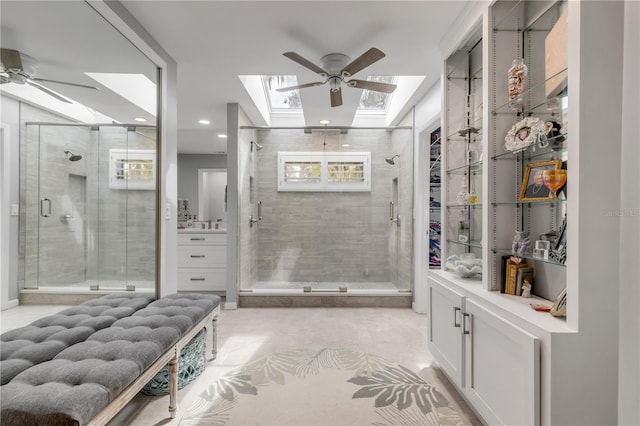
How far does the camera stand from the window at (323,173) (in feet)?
14.4

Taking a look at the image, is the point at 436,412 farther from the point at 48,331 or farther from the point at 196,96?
the point at 196,96

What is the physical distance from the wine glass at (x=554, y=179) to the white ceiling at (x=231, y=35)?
1.32 metres

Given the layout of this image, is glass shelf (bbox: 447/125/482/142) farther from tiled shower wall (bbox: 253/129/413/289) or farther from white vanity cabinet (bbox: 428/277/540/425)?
tiled shower wall (bbox: 253/129/413/289)

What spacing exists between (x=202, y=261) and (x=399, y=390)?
3269mm

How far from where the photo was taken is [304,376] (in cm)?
225

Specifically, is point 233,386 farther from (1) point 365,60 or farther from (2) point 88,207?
(1) point 365,60

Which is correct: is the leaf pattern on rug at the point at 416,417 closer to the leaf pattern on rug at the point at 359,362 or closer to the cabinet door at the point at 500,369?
the cabinet door at the point at 500,369

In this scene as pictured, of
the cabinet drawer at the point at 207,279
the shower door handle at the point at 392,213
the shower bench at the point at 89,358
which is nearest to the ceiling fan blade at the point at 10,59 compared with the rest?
the shower bench at the point at 89,358

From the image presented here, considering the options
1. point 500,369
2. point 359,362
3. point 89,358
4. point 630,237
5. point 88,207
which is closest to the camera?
point 630,237

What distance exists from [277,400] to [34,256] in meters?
1.58

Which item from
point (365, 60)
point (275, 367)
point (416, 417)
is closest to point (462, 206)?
point (365, 60)

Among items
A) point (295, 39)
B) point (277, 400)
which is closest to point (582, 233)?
point (277, 400)

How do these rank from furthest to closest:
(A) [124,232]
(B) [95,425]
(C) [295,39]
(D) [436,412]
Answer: (C) [295,39] → (A) [124,232] → (D) [436,412] → (B) [95,425]

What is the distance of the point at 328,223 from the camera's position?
444cm
